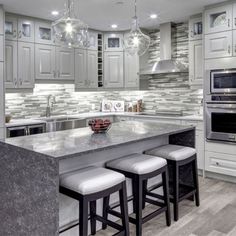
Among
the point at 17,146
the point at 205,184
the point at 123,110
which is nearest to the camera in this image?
the point at 17,146

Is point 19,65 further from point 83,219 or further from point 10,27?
→ point 83,219

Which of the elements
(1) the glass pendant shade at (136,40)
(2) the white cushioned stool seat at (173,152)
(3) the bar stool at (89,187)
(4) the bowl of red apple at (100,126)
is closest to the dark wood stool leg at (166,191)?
(2) the white cushioned stool seat at (173,152)

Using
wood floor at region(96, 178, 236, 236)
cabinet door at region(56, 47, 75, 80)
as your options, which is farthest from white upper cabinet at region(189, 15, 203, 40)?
wood floor at region(96, 178, 236, 236)

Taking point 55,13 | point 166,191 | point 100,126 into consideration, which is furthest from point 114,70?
point 166,191

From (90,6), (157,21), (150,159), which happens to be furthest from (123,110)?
(150,159)

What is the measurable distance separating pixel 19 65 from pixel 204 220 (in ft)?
11.8

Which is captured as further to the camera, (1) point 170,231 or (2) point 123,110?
(2) point 123,110

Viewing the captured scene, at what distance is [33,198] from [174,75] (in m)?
4.12

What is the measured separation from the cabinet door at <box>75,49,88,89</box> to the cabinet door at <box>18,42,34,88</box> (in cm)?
97

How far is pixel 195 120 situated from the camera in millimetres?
4543

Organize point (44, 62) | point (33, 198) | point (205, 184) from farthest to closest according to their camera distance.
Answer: point (44, 62) → point (205, 184) → point (33, 198)

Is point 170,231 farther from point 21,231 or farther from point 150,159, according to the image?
point 21,231

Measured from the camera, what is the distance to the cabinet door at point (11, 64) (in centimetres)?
443

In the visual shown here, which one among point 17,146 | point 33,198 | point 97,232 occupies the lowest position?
point 97,232
